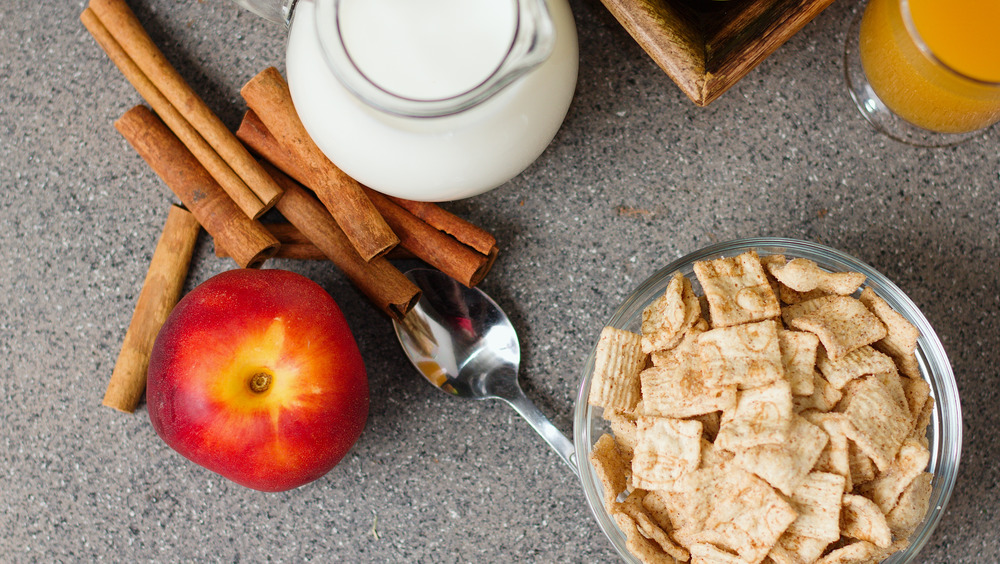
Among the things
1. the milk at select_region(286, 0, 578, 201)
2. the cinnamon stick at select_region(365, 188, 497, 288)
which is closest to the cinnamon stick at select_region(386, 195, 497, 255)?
the cinnamon stick at select_region(365, 188, 497, 288)

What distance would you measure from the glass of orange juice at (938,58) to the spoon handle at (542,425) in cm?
57

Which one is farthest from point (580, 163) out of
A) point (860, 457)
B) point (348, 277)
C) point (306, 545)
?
point (306, 545)

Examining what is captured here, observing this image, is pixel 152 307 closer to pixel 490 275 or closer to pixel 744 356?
pixel 490 275

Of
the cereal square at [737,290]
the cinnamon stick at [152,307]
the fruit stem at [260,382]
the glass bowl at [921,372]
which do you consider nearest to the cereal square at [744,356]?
the cereal square at [737,290]

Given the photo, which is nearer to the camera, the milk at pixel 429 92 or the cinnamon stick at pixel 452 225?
the milk at pixel 429 92

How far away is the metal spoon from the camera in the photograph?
968 millimetres

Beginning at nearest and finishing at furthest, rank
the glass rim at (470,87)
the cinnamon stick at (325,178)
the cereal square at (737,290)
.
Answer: the glass rim at (470,87) < the cereal square at (737,290) < the cinnamon stick at (325,178)

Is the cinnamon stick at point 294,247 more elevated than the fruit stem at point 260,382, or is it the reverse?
the cinnamon stick at point 294,247

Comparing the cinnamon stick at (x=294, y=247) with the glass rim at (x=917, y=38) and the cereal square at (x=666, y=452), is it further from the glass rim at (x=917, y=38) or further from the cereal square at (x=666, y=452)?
the glass rim at (x=917, y=38)

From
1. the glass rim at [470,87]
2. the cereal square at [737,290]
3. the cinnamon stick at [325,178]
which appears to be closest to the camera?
the glass rim at [470,87]

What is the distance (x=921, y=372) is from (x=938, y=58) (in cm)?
35

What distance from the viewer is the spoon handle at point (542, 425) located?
948 mm

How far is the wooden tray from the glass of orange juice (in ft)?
0.32

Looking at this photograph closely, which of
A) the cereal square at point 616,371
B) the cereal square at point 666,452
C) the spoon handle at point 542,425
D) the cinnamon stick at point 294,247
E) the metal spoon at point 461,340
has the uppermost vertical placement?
the cinnamon stick at point 294,247
